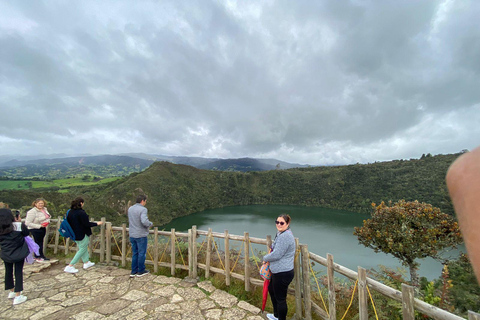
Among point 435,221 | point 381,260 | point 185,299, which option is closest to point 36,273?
point 185,299

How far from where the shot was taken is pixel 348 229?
1305 inches

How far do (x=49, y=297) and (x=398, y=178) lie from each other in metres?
56.8

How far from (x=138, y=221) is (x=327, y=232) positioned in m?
31.9

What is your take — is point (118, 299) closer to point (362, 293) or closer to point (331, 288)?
point (331, 288)

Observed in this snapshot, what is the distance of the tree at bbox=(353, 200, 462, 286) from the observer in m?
Result: 8.33

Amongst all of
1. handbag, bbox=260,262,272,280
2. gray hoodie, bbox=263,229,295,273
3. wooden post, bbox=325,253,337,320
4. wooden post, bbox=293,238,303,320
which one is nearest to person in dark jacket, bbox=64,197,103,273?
handbag, bbox=260,262,272,280

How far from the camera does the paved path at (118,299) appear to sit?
3.73 meters

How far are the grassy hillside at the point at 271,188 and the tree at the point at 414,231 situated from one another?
24690 millimetres

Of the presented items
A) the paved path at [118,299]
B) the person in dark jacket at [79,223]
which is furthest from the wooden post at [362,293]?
the person in dark jacket at [79,223]

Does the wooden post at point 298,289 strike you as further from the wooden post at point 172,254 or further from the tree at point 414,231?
the tree at point 414,231

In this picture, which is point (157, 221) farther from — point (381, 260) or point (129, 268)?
point (129, 268)

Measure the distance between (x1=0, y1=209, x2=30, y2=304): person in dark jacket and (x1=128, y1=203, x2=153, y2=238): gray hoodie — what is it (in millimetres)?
1811

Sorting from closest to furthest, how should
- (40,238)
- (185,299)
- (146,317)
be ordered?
(146,317) → (185,299) → (40,238)

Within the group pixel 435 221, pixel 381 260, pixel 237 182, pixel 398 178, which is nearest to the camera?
pixel 435 221
